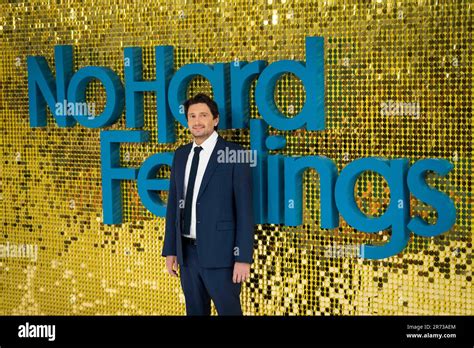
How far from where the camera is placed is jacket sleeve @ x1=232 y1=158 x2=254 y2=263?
18.3 ft

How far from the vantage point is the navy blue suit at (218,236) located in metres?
5.59

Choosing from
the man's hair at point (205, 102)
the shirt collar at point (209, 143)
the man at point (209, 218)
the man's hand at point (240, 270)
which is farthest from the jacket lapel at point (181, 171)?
the man's hand at point (240, 270)

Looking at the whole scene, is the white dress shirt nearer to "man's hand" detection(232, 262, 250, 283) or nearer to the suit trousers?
the suit trousers

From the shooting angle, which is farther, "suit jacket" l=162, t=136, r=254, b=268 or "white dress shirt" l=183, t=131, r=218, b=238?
"white dress shirt" l=183, t=131, r=218, b=238

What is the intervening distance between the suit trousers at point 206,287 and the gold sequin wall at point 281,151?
0.69 meters

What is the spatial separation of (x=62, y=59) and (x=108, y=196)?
1.07 metres

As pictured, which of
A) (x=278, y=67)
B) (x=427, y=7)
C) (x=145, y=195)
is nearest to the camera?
(x=427, y=7)

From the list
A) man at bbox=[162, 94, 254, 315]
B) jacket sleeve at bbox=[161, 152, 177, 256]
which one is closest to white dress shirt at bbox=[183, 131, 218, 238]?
man at bbox=[162, 94, 254, 315]

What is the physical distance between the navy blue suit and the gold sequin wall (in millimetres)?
607

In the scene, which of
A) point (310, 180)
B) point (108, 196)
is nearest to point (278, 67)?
point (310, 180)

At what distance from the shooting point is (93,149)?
688 cm

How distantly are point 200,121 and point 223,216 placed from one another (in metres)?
0.61

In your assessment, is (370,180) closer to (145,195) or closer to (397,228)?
(397,228)

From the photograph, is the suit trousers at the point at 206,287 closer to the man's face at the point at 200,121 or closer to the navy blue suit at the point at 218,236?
the navy blue suit at the point at 218,236
